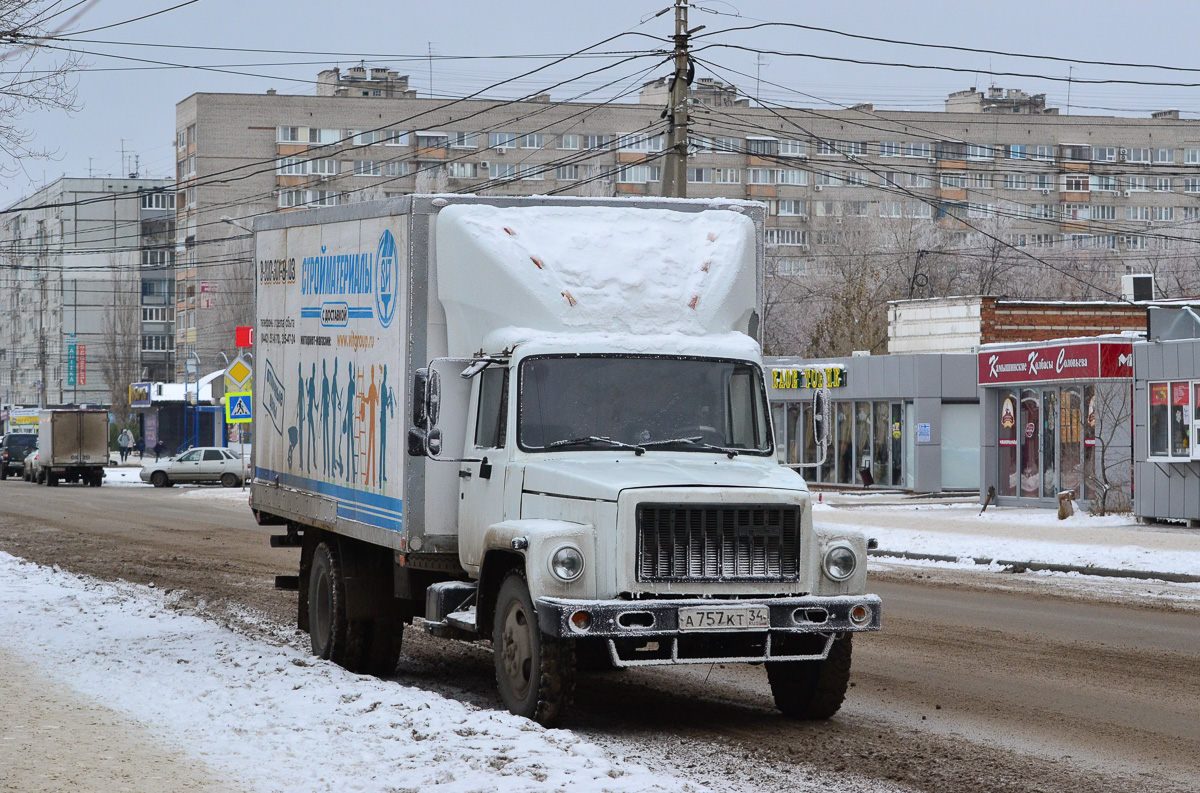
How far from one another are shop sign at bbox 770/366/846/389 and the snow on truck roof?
32.0m

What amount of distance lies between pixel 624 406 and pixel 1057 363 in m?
24.4

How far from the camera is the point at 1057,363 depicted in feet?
106

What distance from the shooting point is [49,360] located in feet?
456

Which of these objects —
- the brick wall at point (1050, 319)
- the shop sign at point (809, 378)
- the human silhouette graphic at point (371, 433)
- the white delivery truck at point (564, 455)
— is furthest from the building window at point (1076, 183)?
the human silhouette graphic at point (371, 433)

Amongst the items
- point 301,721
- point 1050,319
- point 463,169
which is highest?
point 463,169

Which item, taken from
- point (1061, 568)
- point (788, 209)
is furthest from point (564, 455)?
point (788, 209)

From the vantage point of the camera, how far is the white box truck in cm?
5669

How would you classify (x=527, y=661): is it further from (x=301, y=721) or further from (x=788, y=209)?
(x=788, y=209)

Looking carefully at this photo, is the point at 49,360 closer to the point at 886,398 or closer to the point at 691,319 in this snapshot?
the point at 886,398

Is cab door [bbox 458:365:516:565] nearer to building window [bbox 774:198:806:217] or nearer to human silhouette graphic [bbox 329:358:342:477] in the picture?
human silhouette graphic [bbox 329:358:342:477]

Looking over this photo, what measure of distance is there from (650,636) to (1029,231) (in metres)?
116

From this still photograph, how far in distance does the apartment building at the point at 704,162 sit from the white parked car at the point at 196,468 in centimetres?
5023

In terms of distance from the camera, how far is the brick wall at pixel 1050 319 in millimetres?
40719

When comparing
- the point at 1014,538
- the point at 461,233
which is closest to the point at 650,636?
the point at 461,233
